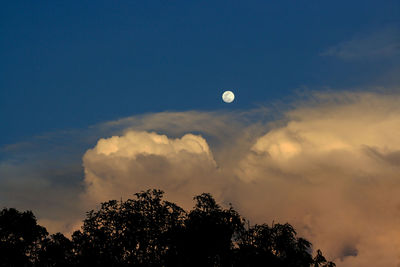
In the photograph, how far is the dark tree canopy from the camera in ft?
204

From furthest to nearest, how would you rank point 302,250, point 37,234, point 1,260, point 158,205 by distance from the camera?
1. point 37,234
2. point 1,260
3. point 158,205
4. point 302,250

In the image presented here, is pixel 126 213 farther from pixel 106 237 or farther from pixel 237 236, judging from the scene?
pixel 237 236

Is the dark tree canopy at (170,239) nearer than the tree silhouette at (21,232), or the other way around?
the dark tree canopy at (170,239)

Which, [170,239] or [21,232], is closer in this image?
[170,239]

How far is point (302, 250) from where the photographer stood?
60.6 meters

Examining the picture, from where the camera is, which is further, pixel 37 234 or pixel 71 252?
pixel 37 234

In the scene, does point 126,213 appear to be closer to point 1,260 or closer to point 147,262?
point 147,262

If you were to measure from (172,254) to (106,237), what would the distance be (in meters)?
9.33

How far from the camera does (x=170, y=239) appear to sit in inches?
2616

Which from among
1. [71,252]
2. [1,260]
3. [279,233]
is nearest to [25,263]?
[1,260]

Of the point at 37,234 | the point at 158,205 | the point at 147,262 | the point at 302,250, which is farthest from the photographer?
the point at 37,234

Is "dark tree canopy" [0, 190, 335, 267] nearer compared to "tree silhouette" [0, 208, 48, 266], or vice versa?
"dark tree canopy" [0, 190, 335, 267]

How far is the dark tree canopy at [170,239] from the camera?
6219cm

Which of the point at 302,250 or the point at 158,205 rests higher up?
the point at 158,205
